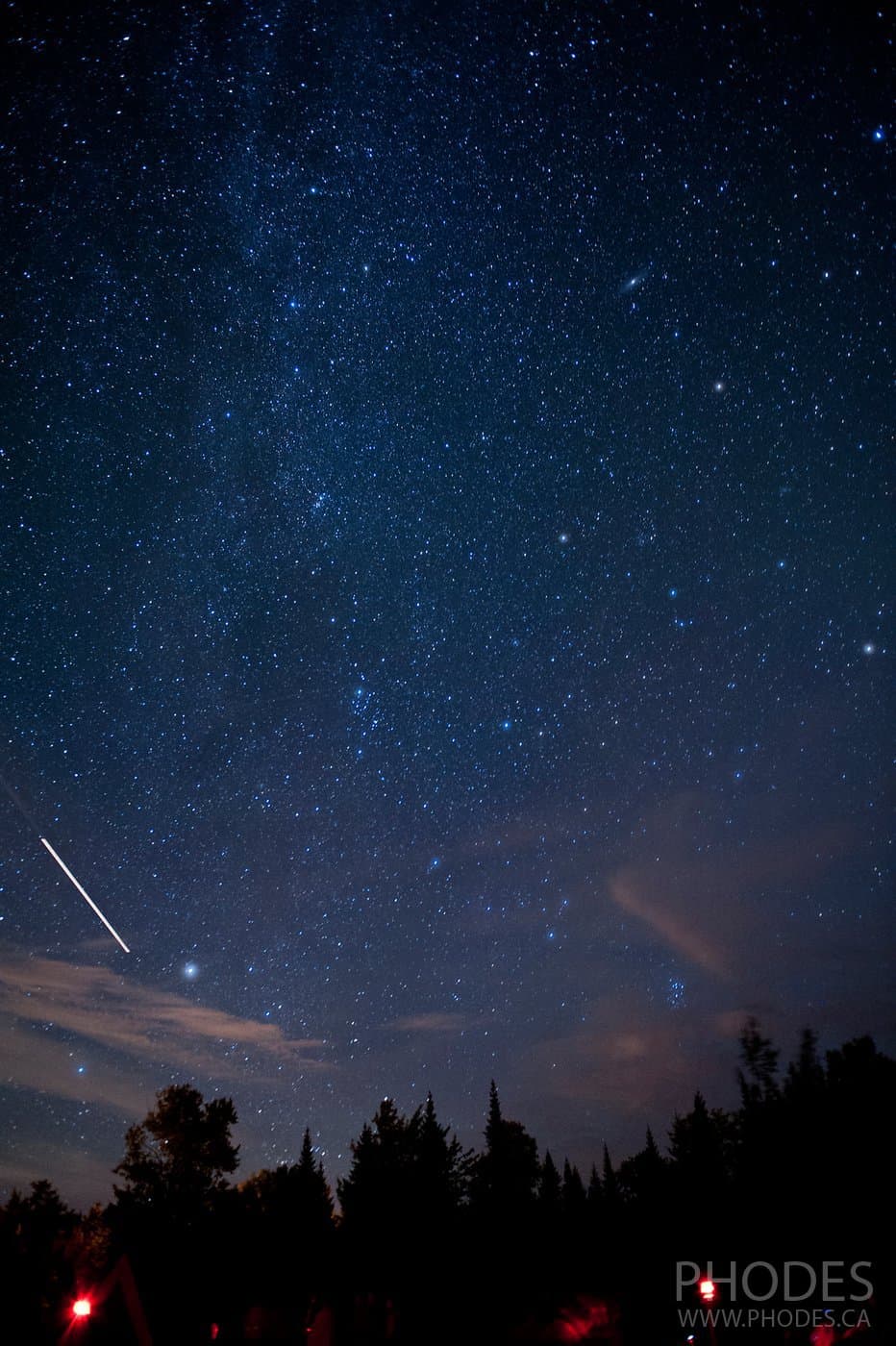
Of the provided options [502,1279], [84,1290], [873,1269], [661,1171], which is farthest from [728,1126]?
[84,1290]

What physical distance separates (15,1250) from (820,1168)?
42803 millimetres

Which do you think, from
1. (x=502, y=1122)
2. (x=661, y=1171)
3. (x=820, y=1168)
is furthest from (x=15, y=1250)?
(x=661, y=1171)

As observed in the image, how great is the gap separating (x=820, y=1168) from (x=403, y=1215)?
22465mm

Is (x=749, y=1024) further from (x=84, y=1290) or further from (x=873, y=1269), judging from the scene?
(x=84, y=1290)

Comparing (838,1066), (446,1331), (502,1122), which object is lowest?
(446,1331)

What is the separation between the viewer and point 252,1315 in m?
29.6

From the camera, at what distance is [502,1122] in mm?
50062

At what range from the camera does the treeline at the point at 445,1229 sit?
2873cm

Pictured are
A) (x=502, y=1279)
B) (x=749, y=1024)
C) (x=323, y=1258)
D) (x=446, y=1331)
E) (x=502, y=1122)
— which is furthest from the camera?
(x=749, y=1024)

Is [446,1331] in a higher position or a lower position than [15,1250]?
lower

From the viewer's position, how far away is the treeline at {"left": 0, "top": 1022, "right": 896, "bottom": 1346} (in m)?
28.7

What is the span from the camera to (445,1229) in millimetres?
35688

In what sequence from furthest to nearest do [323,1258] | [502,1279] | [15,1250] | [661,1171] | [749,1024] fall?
[749,1024]
[661,1171]
[323,1258]
[502,1279]
[15,1250]

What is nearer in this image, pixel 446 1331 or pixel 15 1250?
pixel 15 1250
